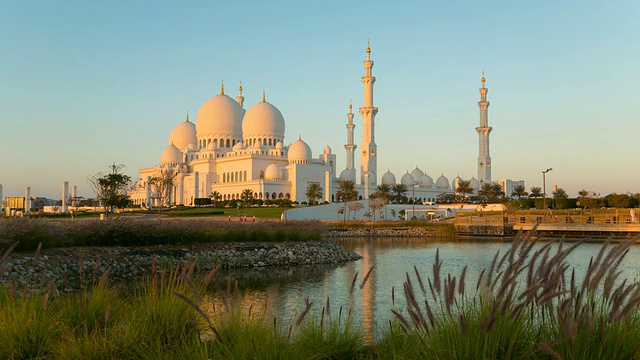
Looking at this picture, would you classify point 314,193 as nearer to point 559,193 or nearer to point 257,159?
point 257,159

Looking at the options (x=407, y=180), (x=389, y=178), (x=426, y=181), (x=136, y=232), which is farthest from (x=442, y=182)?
(x=136, y=232)

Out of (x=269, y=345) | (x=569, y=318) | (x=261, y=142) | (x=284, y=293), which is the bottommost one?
(x=284, y=293)

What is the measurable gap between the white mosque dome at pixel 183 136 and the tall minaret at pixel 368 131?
31.6m

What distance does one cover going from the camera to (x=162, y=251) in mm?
17938

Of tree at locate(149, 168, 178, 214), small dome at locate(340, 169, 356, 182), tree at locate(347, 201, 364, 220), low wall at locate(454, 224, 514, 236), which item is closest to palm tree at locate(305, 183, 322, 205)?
tree at locate(347, 201, 364, 220)

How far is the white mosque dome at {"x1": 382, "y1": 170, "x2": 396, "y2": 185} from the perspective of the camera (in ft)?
316

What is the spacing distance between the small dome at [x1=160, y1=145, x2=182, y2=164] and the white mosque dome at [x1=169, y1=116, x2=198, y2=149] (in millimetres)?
3865

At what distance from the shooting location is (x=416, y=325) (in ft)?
13.4

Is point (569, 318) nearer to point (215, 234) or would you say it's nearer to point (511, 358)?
point (511, 358)

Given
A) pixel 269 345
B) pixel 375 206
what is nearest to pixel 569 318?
pixel 269 345

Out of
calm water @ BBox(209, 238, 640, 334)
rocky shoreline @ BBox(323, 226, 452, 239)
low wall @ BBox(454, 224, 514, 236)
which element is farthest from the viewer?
rocky shoreline @ BBox(323, 226, 452, 239)

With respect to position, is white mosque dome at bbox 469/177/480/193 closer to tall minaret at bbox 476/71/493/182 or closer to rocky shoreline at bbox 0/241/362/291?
tall minaret at bbox 476/71/493/182

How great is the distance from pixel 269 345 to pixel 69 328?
2424 millimetres

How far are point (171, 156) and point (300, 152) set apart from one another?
22599 millimetres
